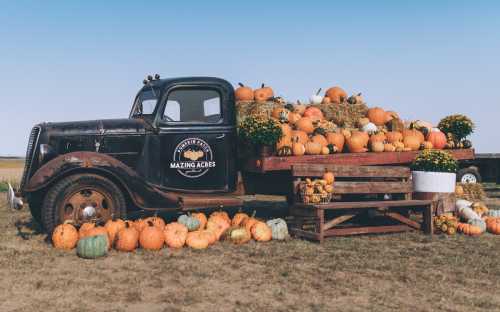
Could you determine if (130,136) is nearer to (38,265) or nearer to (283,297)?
(38,265)

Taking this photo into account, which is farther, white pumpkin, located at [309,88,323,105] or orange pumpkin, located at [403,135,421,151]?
white pumpkin, located at [309,88,323,105]

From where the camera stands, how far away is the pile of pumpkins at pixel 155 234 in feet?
20.4

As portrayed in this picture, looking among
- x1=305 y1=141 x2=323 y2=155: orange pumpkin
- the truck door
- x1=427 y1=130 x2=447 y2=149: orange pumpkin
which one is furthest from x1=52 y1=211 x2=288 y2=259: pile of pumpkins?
x1=427 y1=130 x2=447 y2=149: orange pumpkin

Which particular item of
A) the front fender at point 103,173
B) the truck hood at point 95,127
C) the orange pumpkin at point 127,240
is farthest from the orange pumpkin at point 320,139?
the orange pumpkin at point 127,240

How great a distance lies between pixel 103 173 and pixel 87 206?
51 centimetres

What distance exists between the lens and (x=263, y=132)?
7391 millimetres

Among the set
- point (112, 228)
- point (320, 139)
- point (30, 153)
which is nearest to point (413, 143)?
point (320, 139)

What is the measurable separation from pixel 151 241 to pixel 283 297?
256cm

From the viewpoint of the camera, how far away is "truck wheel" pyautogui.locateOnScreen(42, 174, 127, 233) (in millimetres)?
6727

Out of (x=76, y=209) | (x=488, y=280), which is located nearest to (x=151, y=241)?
(x=76, y=209)

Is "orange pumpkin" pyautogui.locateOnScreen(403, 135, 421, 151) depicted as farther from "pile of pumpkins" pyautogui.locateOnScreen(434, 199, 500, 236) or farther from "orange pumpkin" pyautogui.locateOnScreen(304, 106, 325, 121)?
"orange pumpkin" pyautogui.locateOnScreen(304, 106, 325, 121)

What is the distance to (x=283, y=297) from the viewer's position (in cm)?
450

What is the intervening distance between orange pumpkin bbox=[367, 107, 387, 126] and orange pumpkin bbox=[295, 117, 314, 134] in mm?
1449

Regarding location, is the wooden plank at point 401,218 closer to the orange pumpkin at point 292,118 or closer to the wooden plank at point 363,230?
the wooden plank at point 363,230
